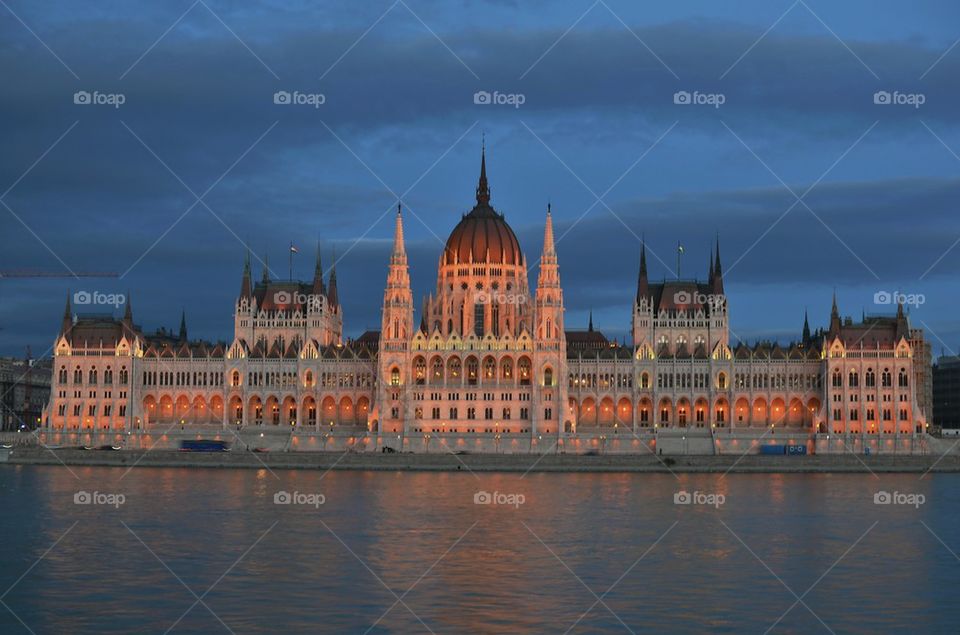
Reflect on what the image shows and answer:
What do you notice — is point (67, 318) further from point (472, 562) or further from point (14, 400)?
point (472, 562)

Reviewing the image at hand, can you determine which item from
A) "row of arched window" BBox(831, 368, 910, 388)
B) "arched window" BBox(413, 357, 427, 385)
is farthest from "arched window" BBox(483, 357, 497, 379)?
"row of arched window" BBox(831, 368, 910, 388)

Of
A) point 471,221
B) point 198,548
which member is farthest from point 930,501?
point 471,221

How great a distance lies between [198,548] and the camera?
189 feet

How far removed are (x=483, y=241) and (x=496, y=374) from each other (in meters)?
18.0

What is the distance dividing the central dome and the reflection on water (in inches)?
2561

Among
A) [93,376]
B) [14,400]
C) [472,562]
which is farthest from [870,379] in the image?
[14,400]

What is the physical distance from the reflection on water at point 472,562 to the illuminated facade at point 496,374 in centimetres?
4984

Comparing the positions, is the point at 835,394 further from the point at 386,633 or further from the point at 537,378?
the point at 386,633

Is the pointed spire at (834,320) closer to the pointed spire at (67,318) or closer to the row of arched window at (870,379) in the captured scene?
the row of arched window at (870,379)

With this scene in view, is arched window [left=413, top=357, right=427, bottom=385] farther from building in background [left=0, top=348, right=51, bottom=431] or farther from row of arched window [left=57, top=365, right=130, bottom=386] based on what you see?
building in background [left=0, top=348, right=51, bottom=431]

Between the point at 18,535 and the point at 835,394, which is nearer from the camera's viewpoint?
the point at 18,535

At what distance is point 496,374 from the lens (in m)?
142

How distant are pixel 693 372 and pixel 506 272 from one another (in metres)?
22.4

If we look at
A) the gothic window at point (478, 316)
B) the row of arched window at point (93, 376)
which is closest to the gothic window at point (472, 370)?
the gothic window at point (478, 316)
